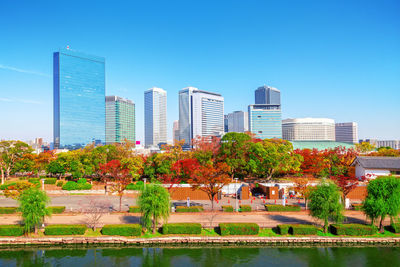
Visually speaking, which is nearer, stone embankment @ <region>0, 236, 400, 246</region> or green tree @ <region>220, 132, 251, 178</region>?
stone embankment @ <region>0, 236, 400, 246</region>

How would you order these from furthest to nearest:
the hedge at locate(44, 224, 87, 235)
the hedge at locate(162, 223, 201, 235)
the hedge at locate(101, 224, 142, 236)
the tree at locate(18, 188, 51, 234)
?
the hedge at locate(162, 223, 201, 235), the hedge at locate(101, 224, 142, 236), the hedge at locate(44, 224, 87, 235), the tree at locate(18, 188, 51, 234)

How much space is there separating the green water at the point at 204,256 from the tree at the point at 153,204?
7.92ft

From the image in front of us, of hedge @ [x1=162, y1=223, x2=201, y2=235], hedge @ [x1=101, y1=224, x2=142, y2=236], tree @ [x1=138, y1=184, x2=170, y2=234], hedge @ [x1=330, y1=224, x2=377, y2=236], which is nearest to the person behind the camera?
tree @ [x1=138, y1=184, x2=170, y2=234]

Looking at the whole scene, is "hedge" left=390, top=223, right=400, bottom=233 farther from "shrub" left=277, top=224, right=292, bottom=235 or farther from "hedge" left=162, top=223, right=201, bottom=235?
"hedge" left=162, top=223, right=201, bottom=235

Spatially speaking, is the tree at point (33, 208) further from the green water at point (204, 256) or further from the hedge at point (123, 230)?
the hedge at point (123, 230)

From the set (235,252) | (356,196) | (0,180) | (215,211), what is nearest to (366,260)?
(235,252)

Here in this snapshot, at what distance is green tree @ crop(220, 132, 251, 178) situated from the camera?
147 feet

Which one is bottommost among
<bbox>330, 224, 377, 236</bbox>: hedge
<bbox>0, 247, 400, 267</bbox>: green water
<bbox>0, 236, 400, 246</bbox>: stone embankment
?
<bbox>0, 247, 400, 267</bbox>: green water

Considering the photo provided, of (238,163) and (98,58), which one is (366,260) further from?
(98,58)

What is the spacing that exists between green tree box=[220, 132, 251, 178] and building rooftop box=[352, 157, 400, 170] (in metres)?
19.2

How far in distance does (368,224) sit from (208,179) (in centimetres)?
1616

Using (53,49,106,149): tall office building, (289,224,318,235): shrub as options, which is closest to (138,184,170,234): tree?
(289,224,318,235): shrub

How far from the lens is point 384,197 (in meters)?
23.3

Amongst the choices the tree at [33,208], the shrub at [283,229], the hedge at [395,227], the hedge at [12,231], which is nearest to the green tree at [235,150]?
the shrub at [283,229]
